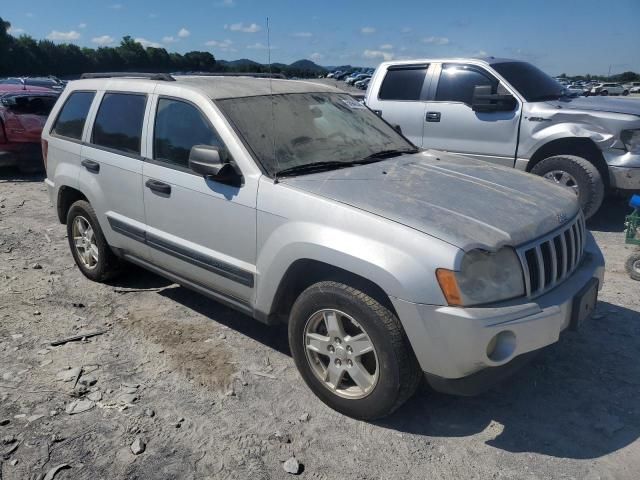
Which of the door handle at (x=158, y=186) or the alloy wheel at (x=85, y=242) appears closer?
the door handle at (x=158, y=186)

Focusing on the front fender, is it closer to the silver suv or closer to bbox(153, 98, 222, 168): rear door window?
the silver suv

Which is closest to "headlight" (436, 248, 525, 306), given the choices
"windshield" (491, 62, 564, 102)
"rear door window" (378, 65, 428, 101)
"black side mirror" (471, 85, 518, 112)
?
"black side mirror" (471, 85, 518, 112)

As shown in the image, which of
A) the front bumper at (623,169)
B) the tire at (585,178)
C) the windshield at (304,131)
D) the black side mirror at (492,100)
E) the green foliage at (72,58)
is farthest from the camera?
the green foliage at (72,58)

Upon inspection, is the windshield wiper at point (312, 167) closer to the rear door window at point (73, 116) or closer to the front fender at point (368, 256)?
the front fender at point (368, 256)

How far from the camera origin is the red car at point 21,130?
993cm

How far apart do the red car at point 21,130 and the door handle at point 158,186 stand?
24.2ft

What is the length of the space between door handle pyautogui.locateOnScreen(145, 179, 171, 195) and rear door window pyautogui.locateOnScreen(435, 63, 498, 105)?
475 cm

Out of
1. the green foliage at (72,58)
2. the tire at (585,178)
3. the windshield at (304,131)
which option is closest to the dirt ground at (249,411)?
the windshield at (304,131)

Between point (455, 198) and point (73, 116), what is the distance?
3.52m

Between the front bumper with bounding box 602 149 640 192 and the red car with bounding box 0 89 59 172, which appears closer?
the front bumper with bounding box 602 149 640 192

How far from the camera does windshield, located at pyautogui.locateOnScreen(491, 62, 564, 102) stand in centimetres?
A: 696

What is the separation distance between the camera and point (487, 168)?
3865mm

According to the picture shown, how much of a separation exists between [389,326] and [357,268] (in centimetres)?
32

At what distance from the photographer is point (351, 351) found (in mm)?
2934
